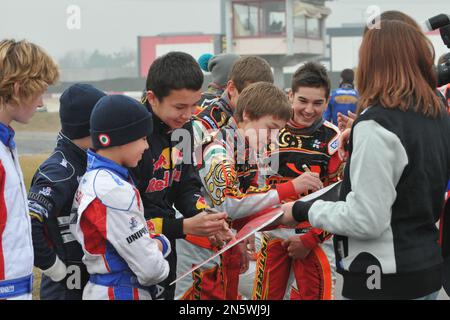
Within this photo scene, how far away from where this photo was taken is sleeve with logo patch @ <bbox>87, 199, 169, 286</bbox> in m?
2.70

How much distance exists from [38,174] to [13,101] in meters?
0.60

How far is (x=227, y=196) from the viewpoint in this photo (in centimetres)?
356

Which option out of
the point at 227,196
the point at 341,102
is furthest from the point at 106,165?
the point at 341,102

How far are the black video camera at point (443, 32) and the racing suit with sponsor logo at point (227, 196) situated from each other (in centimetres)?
97

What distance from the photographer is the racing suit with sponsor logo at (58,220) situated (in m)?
2.95

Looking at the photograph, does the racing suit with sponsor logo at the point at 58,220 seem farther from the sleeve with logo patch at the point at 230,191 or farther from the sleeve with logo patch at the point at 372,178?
the sleeve with logo patch at the point at 372,178

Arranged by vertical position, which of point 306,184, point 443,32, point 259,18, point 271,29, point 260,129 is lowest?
point 306,184

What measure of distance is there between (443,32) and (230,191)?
1345 mm

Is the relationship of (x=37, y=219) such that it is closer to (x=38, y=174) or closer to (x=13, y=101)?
(x=38, y=174)

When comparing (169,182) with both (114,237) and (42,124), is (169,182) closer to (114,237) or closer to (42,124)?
(114,237)

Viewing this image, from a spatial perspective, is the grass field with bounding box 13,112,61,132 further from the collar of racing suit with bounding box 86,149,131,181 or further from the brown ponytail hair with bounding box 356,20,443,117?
the brown ponytail hair with bounding box 356,20,443,117

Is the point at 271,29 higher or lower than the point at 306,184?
higher

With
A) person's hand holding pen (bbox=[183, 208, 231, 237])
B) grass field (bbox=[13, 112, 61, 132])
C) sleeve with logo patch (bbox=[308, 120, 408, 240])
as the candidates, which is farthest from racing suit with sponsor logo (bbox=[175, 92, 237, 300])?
grass field (bbox=[13, 112, 61, 132])

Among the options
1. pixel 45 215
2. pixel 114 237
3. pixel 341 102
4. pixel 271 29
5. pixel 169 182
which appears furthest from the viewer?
pixel 271 29
